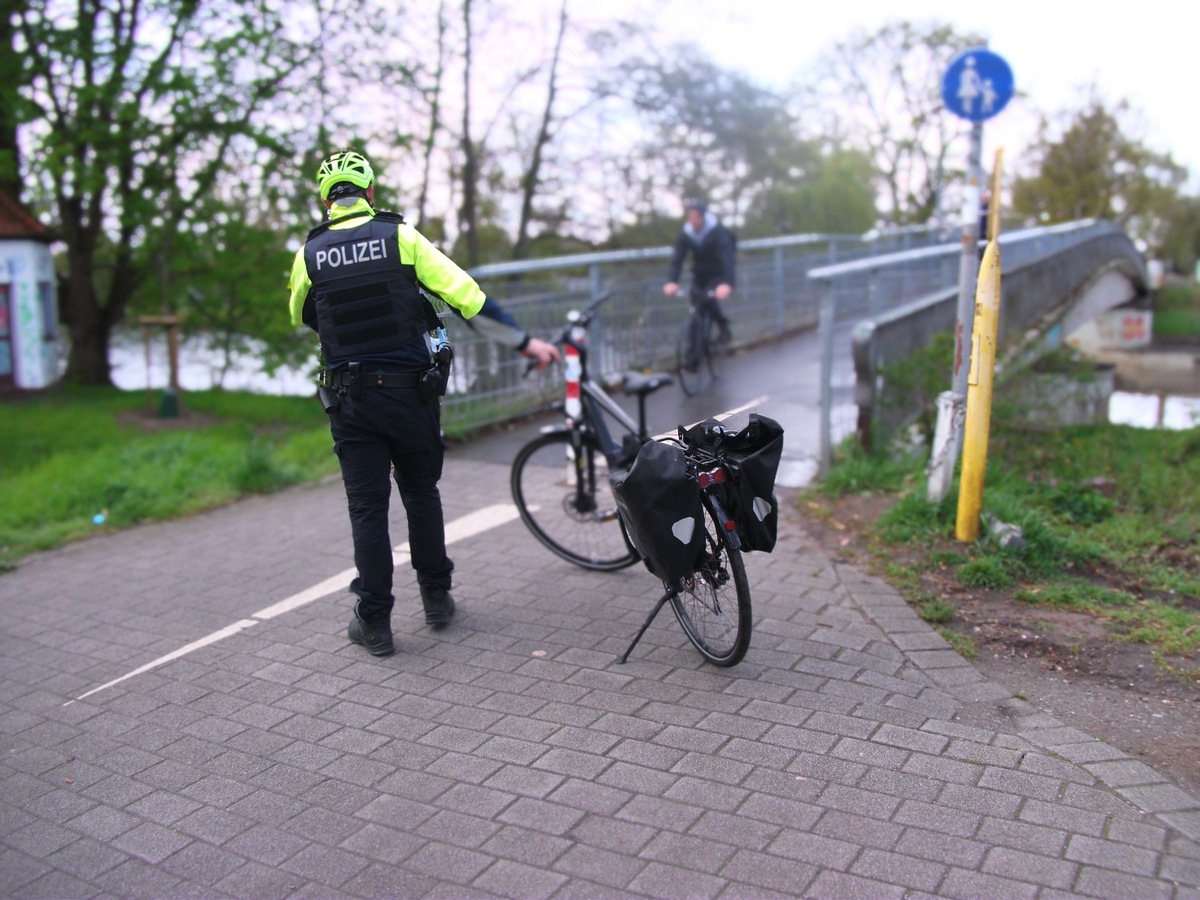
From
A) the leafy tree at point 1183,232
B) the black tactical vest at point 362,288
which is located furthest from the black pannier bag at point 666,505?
the leafy tree at point 1183,232

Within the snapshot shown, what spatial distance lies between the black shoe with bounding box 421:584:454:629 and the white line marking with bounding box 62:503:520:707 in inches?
9.1

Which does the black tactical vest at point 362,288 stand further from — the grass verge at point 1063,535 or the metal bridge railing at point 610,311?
the grass verge at point 1063,535

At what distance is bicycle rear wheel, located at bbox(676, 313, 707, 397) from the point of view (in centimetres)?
1080

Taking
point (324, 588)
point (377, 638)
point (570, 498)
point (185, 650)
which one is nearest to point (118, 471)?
point (324, 588)

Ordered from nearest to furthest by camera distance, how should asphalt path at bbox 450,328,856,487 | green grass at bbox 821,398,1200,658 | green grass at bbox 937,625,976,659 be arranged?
green grass at bbox 937,625,976,659 → green grass at bbox 821,398,1200,658 → asphalt path at bbox 450,328,856,487

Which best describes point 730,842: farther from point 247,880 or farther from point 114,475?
point 114,475

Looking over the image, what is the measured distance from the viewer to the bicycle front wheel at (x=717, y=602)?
4145 mm

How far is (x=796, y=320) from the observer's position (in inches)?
664

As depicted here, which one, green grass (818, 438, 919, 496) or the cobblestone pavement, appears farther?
green grass (818, 438, 919, 496)

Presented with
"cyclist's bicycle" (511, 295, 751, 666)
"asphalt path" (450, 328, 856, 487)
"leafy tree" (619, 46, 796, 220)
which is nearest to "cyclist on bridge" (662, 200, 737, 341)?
"asphalt path" (450, 328, 856, 487)

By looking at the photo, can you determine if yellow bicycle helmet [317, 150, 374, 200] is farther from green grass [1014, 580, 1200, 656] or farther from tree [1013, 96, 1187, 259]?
tree [1013, 96, 1187, 259]

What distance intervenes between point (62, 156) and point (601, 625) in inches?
471

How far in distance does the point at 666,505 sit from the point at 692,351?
6.95m

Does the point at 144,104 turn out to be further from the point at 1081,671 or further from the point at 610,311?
the point at 1081,671
